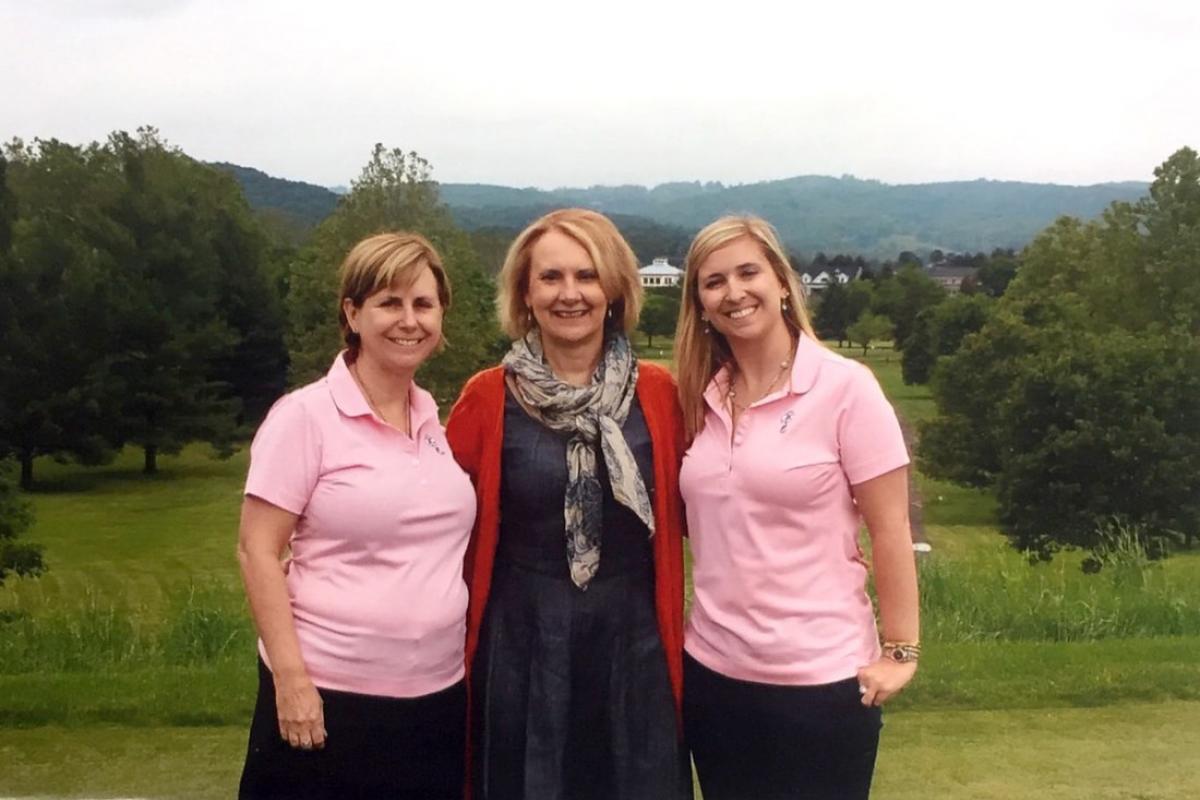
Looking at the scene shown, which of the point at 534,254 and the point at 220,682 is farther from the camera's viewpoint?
the point at 220,682

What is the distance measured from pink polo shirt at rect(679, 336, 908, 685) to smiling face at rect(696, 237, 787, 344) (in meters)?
0.08

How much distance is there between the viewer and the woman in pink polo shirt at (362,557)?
171 centimetres

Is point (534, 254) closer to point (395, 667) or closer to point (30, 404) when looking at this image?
point (395, 667)

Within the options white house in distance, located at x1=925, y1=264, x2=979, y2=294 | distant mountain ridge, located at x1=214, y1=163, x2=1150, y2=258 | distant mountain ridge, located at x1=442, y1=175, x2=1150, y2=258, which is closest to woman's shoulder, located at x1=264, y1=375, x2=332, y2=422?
distant mountain ridge, located at x1=214, y1=163, x2=1150, y2=258

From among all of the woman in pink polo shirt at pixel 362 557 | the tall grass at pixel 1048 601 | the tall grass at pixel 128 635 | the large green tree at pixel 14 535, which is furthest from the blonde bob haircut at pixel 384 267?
the large green tree at pixel 14 535

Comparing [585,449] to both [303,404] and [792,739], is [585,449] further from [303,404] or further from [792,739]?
[792,739]

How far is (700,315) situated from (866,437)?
38 centimetres

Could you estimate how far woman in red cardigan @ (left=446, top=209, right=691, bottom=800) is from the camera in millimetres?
1876

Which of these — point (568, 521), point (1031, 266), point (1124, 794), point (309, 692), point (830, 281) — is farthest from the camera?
point (1031, 266)

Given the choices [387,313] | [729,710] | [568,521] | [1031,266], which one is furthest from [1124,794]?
[1031,266]

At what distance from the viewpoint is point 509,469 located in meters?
1.90

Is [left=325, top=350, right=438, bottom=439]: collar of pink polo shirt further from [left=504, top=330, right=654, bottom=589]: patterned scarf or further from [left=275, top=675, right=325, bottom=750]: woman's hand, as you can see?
[left=275, top=675, right=325, bottom=750]: woman's hand

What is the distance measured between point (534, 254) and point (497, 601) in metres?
0.60

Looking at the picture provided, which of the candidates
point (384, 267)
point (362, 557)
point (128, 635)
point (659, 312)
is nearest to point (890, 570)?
point (362, 557)
